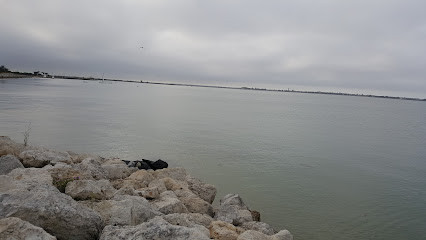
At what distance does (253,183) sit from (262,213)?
4.05m

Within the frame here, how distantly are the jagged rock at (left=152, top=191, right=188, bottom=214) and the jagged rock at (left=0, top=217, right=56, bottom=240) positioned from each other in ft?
13.3

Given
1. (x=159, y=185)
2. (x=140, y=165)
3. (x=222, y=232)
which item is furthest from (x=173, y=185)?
(x=140, y=165)

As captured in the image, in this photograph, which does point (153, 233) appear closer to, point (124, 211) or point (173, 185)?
point (124, 211)

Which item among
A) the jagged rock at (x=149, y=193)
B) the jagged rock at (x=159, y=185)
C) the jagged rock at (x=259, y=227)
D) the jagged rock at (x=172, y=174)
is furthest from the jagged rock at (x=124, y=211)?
the jagged rock at (x=172, y=174)

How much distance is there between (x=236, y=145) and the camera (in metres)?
28.3

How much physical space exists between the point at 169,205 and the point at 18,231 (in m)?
4.56

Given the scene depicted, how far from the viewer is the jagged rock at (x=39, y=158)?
42.9 feet

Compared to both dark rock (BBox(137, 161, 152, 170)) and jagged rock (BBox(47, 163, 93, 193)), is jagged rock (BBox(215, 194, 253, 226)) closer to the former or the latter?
jagged rock (BBox(47, 163, 93, 193))

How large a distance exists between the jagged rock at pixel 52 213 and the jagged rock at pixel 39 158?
673 cm

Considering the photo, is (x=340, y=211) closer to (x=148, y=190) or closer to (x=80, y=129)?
(x=148, y=190)

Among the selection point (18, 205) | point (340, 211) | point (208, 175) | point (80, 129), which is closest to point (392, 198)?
point (340, 211)

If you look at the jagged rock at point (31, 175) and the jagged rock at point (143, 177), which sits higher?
the jagged rock at point (31, 175)

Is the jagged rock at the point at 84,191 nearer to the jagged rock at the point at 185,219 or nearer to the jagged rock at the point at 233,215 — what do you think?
the jagged rock at the point at 185,219

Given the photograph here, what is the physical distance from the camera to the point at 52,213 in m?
6.53
